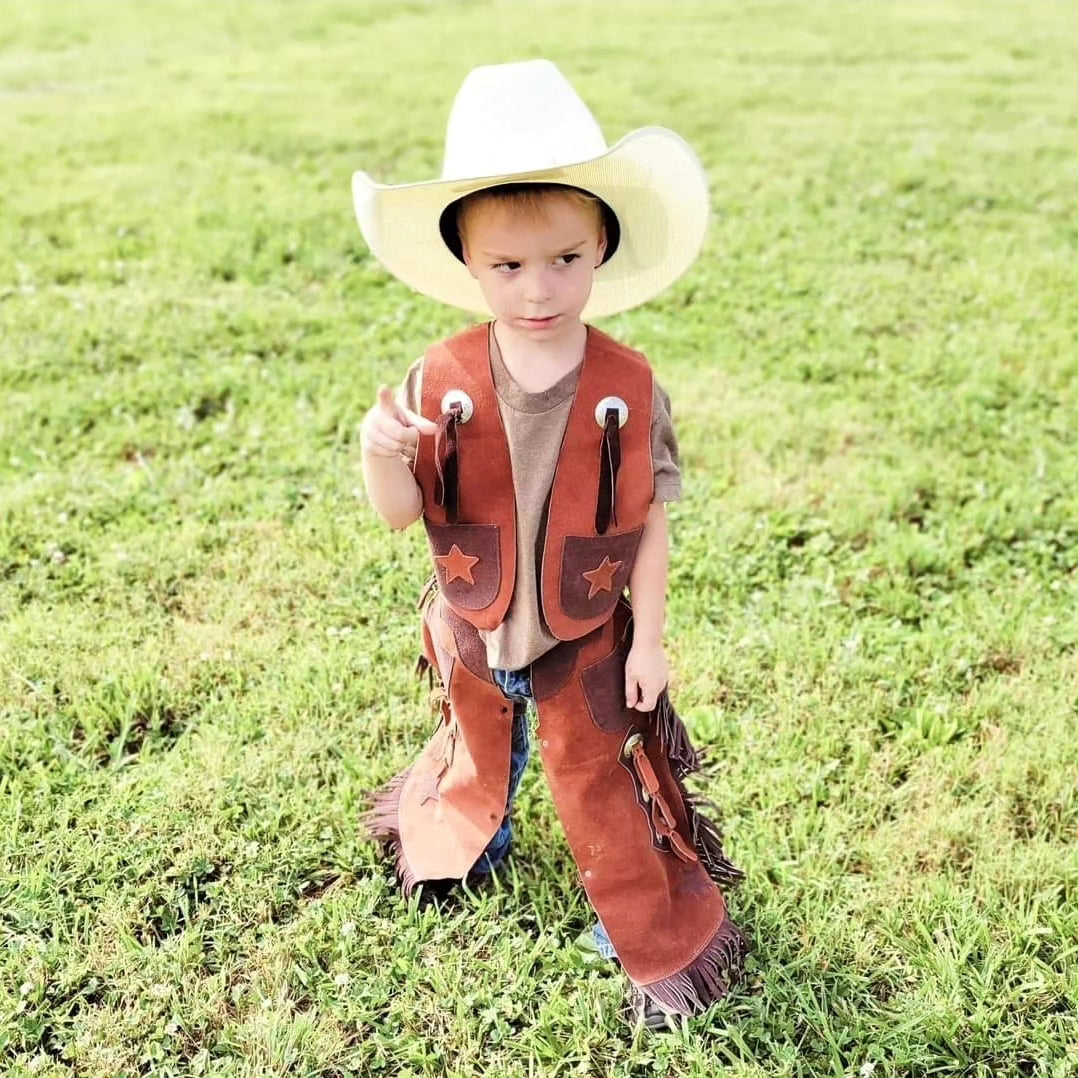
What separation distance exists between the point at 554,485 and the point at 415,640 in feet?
5.40

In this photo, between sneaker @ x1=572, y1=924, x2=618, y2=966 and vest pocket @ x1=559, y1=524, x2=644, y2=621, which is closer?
vest pocket @ x1=559, y1=524, x2=644, y2=621

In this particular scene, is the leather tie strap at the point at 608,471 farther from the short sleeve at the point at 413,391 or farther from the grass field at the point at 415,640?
the grass field at the point at 415,640

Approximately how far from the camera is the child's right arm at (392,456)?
2.16 m

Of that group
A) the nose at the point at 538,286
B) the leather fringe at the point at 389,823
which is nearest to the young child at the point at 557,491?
the nose at the point at 538,286

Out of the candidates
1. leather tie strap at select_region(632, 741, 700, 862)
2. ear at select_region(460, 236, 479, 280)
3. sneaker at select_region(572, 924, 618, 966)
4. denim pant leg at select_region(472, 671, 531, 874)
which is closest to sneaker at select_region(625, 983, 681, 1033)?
sneaker at select_region(572, 924, 618, 966)

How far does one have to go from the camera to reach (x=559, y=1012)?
2.74 m

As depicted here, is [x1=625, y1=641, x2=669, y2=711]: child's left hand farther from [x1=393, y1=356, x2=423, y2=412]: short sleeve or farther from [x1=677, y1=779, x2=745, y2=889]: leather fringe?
[x1=393, y1=356, x2=423, y2=412]: short sleeve

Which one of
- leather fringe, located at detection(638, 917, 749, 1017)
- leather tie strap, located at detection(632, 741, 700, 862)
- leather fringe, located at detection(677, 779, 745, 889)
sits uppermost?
leather tie strap, located at detection(632, 741, 700, 862)

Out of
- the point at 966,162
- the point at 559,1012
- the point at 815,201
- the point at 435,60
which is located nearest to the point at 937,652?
the point at 559,1012

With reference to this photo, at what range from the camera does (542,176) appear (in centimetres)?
207

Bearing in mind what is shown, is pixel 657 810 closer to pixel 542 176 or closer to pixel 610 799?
pixel 610 799

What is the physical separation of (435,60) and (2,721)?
10.4 meters

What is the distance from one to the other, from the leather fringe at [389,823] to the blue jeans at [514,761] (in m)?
0.20

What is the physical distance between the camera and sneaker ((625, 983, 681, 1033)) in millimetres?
2703
